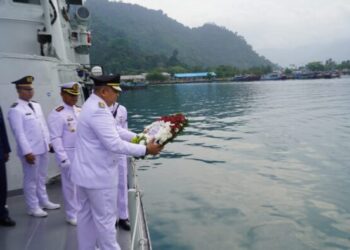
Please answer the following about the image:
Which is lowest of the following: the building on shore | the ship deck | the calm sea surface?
the building on shore

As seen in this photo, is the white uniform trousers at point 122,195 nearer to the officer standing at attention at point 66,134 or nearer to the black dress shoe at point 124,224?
the black dress shoe at point 124,224

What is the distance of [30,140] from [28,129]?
0.17 metres

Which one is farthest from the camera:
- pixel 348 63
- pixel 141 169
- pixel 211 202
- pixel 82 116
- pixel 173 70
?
pixel 348 63

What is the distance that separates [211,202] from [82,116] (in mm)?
6298

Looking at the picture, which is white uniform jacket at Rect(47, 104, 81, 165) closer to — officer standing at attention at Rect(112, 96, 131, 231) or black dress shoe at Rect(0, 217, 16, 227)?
officer standing at attention at Rect(112, 96, 131, 231)

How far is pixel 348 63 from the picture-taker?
172750 mm

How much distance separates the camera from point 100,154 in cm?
362

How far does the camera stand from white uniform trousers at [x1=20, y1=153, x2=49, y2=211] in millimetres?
5453

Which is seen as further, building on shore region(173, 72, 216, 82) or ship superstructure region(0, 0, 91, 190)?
building on shore region(173, 72, 216, 82)

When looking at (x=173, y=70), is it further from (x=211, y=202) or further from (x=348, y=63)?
(x=211, y=202)

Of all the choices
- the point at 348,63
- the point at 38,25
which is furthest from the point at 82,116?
the point at 348,63

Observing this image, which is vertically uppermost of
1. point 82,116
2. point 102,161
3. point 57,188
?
point 82,116

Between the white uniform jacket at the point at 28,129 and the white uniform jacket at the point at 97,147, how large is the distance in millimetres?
1959

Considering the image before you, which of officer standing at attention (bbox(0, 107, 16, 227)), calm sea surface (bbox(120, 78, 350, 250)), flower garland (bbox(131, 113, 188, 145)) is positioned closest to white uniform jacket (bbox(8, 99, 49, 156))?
officer standing at attention (bbox(0, 107, 16, 227))
